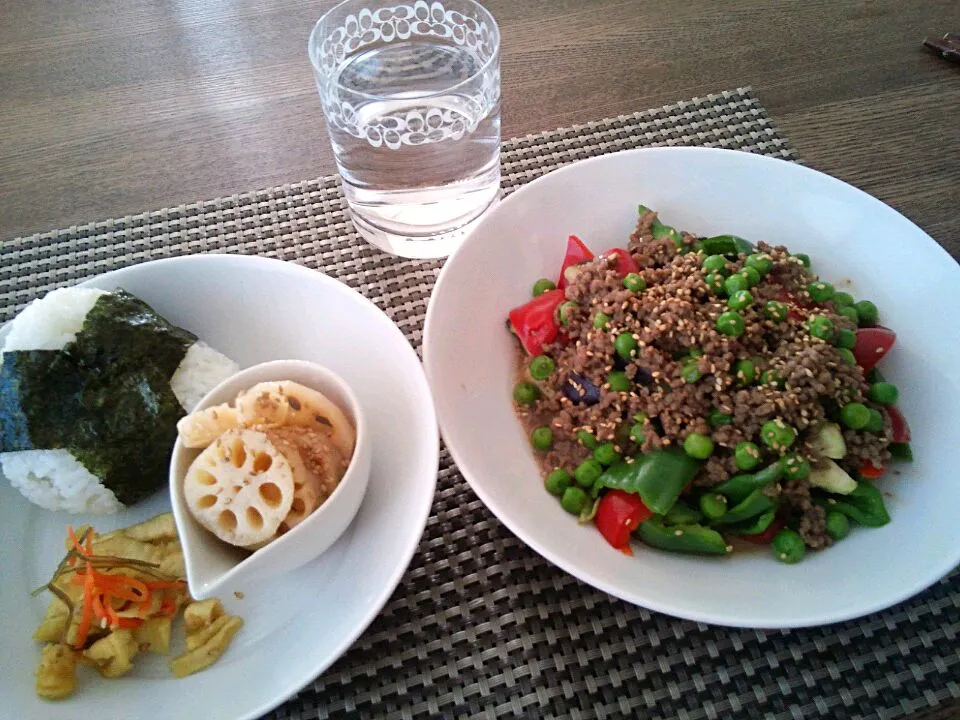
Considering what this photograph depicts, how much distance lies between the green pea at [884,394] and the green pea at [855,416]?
56 mm

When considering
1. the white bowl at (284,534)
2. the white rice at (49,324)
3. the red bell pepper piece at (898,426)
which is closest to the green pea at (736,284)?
the red bell pepper piece at (898,426)

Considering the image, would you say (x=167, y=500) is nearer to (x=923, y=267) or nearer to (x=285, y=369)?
(x=285, y=369)

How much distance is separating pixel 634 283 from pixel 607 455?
33cm

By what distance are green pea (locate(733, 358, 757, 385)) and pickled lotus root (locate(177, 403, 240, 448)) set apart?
837 millimetres

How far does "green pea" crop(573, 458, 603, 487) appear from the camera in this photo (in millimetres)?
1159

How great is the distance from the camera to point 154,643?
102 centimetres

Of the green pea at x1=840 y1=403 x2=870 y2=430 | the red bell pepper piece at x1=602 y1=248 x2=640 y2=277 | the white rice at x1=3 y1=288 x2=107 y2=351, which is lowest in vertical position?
the green pea at x1=840 y1=403 x2=870 y2=430

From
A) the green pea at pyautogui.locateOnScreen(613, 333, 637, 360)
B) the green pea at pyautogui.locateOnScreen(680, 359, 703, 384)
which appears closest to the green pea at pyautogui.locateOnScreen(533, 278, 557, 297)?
the green pea at pyautogui.locateOnScreen(613, 333, 637, 360)

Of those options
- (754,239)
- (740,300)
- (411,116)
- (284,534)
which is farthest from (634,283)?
(284,534)

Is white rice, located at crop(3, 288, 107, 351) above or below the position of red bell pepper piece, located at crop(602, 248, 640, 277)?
above

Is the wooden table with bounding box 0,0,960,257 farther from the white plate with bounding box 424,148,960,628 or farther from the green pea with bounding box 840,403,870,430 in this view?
the green pea with bounding box 840,403,870,430

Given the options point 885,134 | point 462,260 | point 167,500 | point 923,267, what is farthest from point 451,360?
point 885,134

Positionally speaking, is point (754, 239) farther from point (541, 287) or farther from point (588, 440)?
point (588, 440)

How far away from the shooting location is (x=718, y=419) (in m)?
1.16
